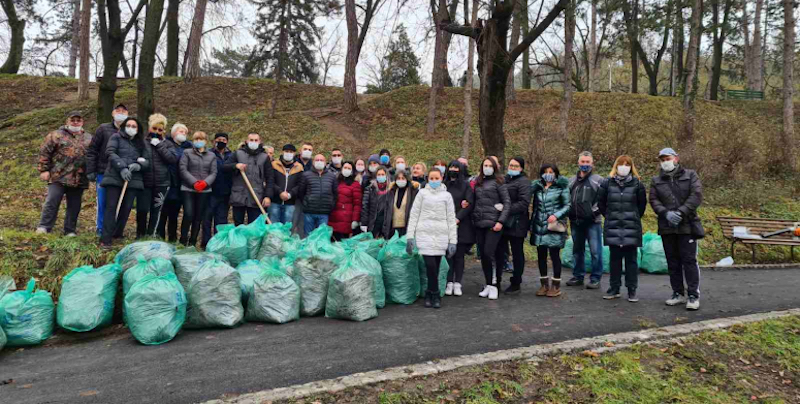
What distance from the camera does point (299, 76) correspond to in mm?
29547

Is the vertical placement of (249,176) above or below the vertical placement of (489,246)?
above

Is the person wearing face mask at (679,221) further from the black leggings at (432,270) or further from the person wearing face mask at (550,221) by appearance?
the black leggings at (432,270)

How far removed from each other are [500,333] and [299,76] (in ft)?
89.3

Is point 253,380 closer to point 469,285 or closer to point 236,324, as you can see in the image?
point 236,324

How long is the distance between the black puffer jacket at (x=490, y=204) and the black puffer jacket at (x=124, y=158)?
13.5 feet

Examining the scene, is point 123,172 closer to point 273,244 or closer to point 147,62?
point 273,244

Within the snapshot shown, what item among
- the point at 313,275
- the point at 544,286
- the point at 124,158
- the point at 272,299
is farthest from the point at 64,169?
the point at 544,286

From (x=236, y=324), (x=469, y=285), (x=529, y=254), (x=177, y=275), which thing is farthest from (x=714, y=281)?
(x=177, y=275)

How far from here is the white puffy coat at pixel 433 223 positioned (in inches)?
216

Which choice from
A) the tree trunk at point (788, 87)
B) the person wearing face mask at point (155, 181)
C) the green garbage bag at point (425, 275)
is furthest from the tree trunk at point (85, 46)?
the tree trunk at point (788, 87)

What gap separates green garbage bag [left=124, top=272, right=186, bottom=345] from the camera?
166 inches

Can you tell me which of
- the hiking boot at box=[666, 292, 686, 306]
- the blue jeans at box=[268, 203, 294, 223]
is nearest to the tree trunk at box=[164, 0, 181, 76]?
the blue jeans at box=[268, 203, 294, 223]

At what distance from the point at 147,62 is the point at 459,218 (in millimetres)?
9448

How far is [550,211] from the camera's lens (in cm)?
618
